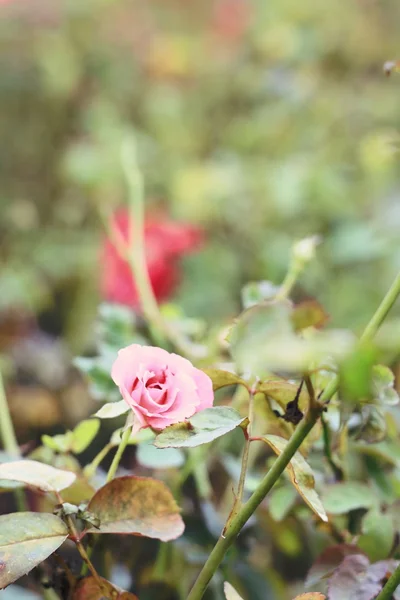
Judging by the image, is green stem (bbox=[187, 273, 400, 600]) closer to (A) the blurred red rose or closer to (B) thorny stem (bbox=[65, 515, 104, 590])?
(B) thorny stem (bbox=[65, 515, 104, 590])

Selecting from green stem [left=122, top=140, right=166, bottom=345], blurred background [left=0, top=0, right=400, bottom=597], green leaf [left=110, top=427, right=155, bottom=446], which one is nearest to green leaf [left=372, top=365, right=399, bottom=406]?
green leaf [left=110, top=427, right=155, bottom=446]

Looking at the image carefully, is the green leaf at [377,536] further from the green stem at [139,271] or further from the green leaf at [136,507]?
the green stem at [139,271]

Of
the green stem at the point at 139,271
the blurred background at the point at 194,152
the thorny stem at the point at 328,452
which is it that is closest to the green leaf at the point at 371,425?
the thorny stem at the point at 328,452

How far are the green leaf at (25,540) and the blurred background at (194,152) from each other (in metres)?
0.54

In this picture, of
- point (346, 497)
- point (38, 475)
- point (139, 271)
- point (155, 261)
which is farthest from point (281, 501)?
point (155, 261)

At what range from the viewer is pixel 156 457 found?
417 millimetres

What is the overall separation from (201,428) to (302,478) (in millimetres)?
49

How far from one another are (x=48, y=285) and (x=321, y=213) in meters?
0.50

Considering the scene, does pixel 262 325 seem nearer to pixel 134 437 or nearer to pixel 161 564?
pixel 134 437

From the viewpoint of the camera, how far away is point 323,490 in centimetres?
39

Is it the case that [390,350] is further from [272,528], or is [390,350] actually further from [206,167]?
[206,167]

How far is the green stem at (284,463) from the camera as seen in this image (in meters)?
0.26

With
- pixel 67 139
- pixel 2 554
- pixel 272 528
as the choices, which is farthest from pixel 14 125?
pixel 2 554

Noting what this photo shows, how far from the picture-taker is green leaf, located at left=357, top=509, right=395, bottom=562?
0.37 metres
